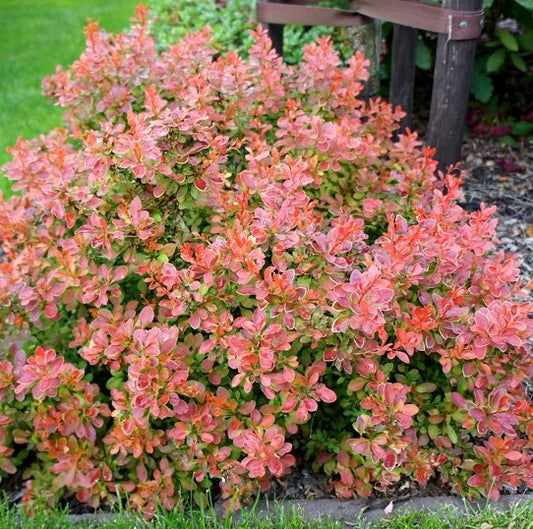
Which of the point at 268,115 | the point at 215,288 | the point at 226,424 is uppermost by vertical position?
the point at 268,115

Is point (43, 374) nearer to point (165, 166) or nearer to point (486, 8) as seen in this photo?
point (165, 166)

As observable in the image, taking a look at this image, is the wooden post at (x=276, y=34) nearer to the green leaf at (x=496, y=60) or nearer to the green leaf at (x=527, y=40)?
the green leaf at (x=496, y=60)

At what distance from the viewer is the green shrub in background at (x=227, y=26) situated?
4.34m

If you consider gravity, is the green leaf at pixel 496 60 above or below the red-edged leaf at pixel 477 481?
above

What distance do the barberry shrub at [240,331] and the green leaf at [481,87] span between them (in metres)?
1.95

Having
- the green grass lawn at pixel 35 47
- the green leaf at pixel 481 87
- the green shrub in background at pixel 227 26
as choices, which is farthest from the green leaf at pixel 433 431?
the green grass lawn at pixel 35 47

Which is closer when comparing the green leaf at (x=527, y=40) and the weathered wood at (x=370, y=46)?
the weathered wood at (x=370, y=46)

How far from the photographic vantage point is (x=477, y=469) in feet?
7.11

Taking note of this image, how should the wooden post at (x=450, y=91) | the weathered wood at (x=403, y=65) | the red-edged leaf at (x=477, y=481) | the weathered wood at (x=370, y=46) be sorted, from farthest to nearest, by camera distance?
the weathered wood at (x=370, y=46) → the weathered wood at (x=403, y=65) → the wooden post at (x=450, y=91) → the red-edged leaf at (x=477, y=481)

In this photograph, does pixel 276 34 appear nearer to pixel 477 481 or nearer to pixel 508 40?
pixel 508 40

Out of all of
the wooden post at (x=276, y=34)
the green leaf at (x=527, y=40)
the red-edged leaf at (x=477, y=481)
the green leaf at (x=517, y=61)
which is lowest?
the red-edged leaf at (x=477, y=481)

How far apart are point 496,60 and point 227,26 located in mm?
1753

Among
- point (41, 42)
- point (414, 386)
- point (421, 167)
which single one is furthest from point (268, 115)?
point (41, 42)

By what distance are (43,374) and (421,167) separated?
1.53m
